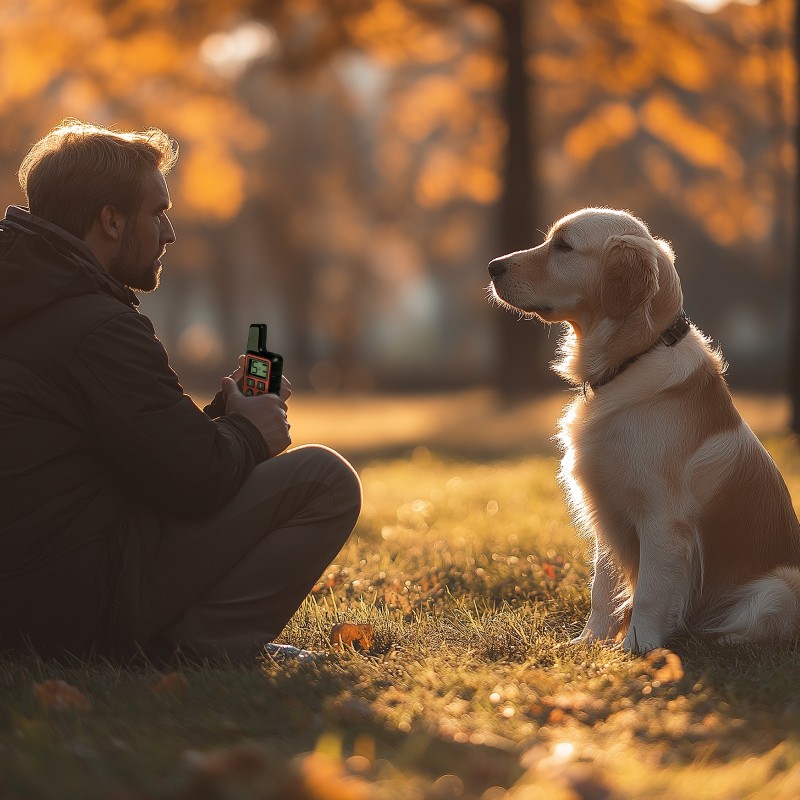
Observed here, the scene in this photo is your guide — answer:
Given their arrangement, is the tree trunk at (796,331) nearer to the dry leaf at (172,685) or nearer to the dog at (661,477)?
the dog at (661,477)

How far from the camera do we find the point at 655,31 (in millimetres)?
12273

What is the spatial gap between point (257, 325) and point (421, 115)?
50.8ft

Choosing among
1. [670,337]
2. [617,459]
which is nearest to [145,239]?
[617,459]

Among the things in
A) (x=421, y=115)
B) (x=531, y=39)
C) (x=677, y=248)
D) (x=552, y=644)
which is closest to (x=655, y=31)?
(x=531, y=39)

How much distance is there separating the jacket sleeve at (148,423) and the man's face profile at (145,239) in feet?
1.04

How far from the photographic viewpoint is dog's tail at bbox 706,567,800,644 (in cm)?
378

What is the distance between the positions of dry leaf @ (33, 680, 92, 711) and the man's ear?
1.40 m

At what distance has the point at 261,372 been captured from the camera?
3656mm

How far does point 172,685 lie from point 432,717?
0.79 meters

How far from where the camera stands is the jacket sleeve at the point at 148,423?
3.13 meters

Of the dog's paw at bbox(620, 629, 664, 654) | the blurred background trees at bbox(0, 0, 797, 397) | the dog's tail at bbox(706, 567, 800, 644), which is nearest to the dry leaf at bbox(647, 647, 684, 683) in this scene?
the dog's paw at bbox(620, 629, 664, 654)

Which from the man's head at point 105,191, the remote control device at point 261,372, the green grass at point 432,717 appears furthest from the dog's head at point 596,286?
the man's head at point 105,191

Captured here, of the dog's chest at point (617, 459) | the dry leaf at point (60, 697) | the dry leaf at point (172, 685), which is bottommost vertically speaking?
the dry leaf at point (172, 685)

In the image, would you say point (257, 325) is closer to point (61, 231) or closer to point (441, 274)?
point (61, 231)
